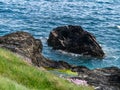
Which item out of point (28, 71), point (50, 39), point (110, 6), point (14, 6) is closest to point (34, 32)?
point (50, 39)

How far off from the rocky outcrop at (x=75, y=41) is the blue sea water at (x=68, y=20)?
49.9 inches

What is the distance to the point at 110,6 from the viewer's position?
10288 centimetres

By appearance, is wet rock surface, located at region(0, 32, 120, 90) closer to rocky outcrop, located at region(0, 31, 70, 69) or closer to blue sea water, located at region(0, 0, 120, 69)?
rocky outcrop, located at region(0, 31, 70, 69)

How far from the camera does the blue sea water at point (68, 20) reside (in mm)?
60812

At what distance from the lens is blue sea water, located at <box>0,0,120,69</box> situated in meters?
60.8

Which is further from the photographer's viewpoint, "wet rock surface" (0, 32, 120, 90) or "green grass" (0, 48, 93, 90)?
"wet rock surface" (0, 32, 120, 90)

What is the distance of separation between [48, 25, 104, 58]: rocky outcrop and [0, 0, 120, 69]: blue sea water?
1267mm

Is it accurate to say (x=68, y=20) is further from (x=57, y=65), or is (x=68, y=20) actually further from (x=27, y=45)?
(x=27, y=45)

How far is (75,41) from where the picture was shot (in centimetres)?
6350

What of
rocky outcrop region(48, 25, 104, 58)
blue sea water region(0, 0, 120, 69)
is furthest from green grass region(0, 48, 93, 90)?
rocky outcrop region(48, 25, 104, 58)

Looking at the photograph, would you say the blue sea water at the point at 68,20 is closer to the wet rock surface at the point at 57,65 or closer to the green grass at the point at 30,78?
the wet rock surface at the point at 57,65

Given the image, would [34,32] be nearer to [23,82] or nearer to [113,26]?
[113,26]

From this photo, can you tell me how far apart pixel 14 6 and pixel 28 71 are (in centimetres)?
7407

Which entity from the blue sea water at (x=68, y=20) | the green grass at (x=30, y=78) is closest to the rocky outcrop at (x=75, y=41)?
the blue sea water at (x=68, y=20)
